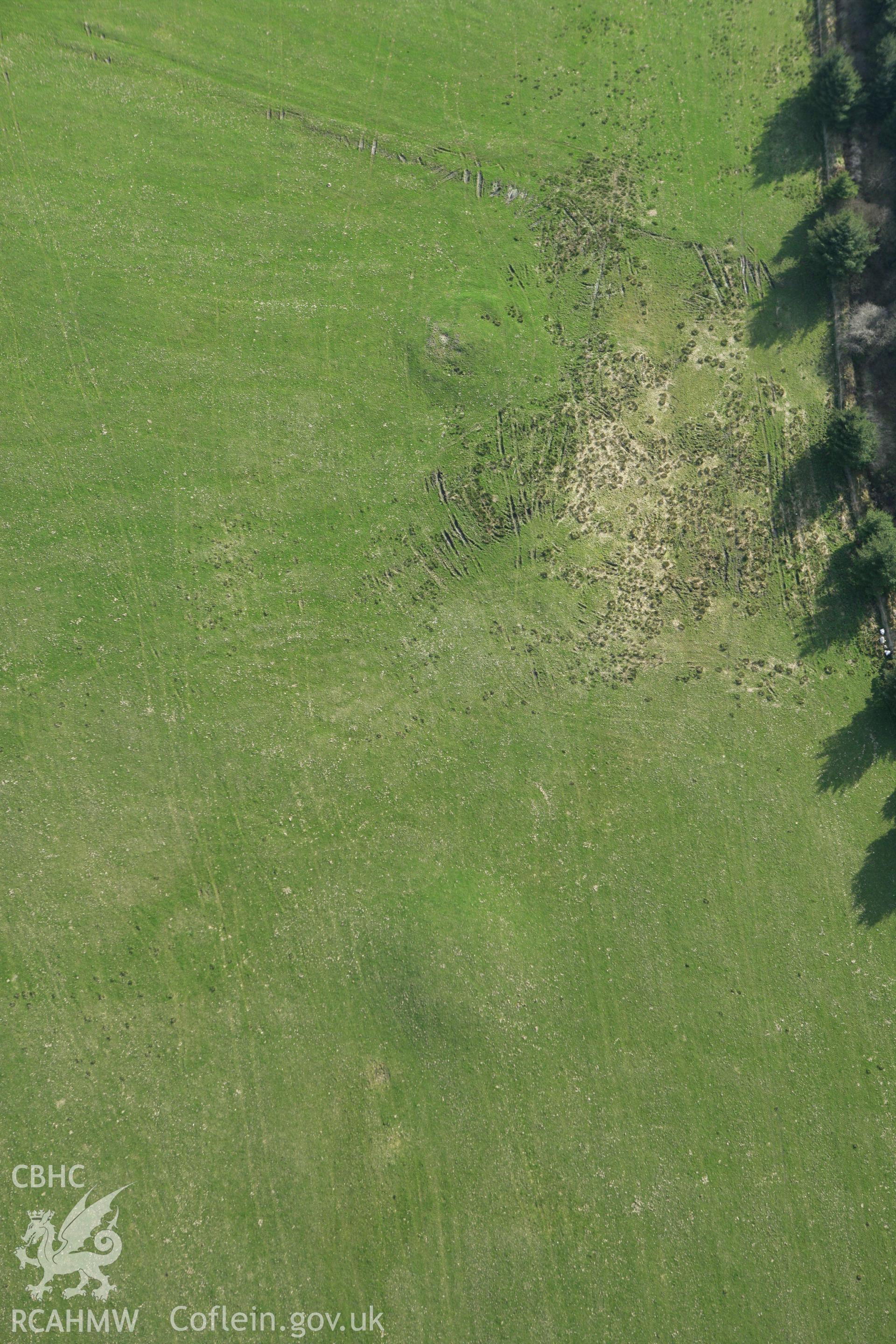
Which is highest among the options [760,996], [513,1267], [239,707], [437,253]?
[437,253]

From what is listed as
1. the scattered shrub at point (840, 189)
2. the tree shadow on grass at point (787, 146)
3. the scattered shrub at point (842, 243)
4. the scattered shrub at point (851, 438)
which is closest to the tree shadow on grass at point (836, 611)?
the scattered shrub at point (851, 438)

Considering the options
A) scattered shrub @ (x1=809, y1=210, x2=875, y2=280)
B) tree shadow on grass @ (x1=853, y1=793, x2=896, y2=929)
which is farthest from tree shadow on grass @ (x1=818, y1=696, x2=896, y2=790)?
scattered shrub @ (x1=809, y1=210, x2=875, y2=280)

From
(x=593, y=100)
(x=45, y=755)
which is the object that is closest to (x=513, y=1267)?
(x=45, y=755)

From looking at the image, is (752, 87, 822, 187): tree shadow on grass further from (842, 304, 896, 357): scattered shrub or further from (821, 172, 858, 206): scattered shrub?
(842, 304, 896, 357): scattered shrub

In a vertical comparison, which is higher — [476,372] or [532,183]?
[532,183]

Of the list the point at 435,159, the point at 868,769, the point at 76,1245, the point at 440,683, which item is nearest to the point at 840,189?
the point at 435,159

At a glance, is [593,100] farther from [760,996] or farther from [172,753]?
[760,996]
